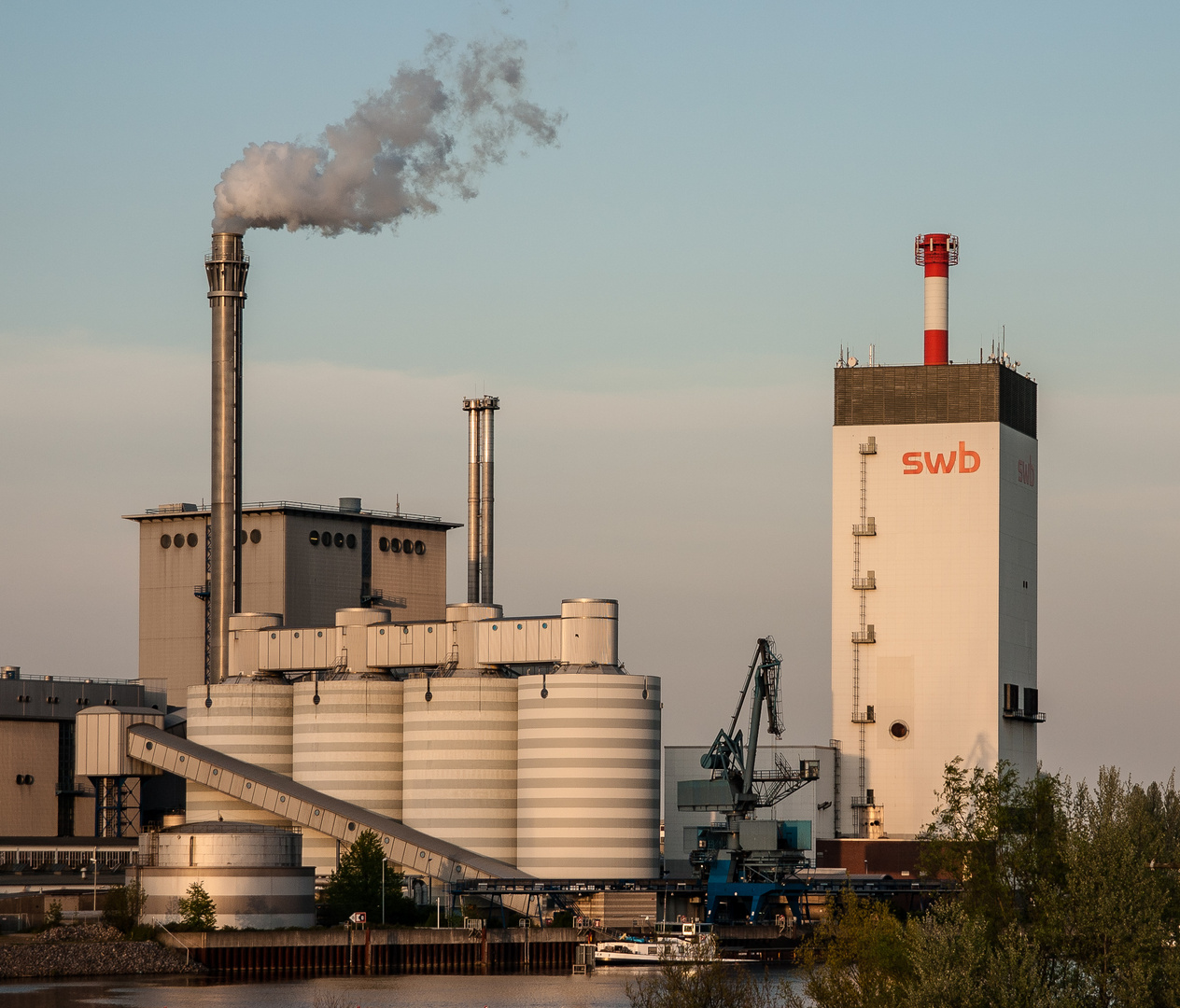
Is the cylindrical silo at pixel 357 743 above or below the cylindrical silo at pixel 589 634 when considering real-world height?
below

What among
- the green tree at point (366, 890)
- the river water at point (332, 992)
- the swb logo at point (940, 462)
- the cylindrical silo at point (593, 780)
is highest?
the swb logo at point (940, 462)

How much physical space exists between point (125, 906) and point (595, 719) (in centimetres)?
3314

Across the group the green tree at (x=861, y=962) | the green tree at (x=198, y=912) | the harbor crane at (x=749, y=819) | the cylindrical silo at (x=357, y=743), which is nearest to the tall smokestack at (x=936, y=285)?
the harbor crane at (x=749, y=819)

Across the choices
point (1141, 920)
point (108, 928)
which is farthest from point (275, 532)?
point (1141, 920)

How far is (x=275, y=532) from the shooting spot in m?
182

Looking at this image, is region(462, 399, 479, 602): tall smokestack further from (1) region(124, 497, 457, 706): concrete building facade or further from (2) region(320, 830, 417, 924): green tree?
(2) region(320, 830, 417, 924): green tree

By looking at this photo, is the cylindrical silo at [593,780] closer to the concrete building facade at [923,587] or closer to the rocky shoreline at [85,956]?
the concrete building facade at [923,587]

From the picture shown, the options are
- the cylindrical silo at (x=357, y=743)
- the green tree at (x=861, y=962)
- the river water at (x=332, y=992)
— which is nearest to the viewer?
the green tree at (x=861, y=962)

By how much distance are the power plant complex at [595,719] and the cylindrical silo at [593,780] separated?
17 cm

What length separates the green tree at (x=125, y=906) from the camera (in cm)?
11675

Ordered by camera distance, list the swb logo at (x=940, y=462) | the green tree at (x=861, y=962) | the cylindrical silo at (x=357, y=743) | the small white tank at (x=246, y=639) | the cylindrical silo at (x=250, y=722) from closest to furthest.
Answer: the green tree at (x=861, y=962) → the cylindrical silo at (x=357, y=743) → the swb logo at (x=940, y=462) → the cylindrical silo at (x=250, y=722) → the small white tank at (x=246, y=639)

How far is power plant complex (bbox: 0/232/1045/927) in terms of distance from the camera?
138 m

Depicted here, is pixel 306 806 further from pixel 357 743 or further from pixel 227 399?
pixel 227 399

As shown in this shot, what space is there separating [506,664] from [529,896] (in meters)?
17.1
